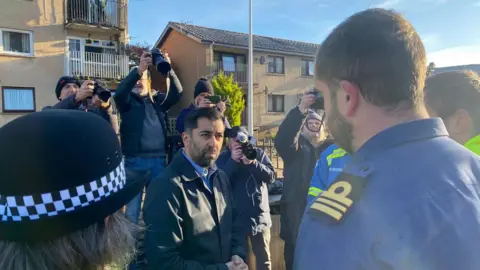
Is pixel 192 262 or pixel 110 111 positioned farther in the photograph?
pixel 110 111

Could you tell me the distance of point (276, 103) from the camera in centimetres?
2838

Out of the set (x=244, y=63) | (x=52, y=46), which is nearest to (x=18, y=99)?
(x=52, y=46)

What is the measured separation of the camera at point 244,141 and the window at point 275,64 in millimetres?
24639

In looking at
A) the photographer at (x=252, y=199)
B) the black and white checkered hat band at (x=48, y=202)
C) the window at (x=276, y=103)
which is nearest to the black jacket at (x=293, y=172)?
the photographer at (x=252, y=199)

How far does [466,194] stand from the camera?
41.3 inches

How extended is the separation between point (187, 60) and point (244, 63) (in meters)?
4.16

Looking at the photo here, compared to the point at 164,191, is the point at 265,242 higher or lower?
lower

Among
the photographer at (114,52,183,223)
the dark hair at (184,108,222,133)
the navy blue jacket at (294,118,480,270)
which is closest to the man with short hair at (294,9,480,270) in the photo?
the navy blue jacket at (294,118,480,270)

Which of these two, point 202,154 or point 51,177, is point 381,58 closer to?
point 51,177

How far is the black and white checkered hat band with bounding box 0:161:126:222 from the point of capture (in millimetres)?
1163

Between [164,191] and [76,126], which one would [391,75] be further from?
[164,191]

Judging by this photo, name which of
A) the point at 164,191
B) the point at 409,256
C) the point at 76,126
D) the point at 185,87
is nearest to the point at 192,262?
the point at 164,191

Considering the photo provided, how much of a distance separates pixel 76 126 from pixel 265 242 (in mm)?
2958

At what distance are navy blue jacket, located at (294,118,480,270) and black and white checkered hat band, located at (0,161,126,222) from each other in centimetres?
72
